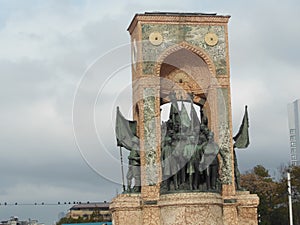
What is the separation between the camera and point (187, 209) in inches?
1184

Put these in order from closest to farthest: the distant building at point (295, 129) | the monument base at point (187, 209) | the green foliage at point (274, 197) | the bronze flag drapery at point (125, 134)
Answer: the monument base at point (187, 209) → the bronze flag drapery at point (125, 134) → the green foliage at point (274, 197) → the distant building at point (295, 129)

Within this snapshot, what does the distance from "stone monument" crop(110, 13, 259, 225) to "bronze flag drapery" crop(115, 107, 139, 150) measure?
0.15ft

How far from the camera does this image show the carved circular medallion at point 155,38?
3278 centimetres

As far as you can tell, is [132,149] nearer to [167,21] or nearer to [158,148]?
[158,148]

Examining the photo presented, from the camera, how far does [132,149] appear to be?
32594 mm

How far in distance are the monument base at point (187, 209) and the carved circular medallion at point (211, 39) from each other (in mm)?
6866

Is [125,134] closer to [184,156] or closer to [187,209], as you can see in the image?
[184,156]

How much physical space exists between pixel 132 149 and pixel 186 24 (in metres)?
6.16

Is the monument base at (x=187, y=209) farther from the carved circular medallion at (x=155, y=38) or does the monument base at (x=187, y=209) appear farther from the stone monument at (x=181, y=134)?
the carved circular medallion at (x=155, y=38)

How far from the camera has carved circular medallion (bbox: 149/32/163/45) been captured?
32.8m

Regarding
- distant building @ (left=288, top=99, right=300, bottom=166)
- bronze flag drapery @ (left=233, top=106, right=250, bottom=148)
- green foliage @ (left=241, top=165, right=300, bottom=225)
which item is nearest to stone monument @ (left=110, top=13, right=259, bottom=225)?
bronze flag drapery @ (left=233, top=106, right=250, bottom=148)

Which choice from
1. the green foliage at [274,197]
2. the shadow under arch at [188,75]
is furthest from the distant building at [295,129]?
the shadow under arch at [188,75]

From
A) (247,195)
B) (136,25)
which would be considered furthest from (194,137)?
(136,25)

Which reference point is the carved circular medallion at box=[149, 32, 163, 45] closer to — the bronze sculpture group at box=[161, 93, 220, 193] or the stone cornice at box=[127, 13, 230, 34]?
the stone cornice at box=[127, 13, 230, 34]
